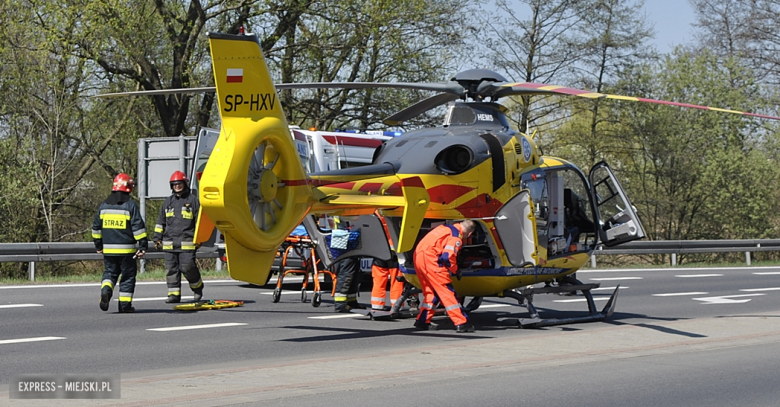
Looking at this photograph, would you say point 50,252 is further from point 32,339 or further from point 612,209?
point 612,209

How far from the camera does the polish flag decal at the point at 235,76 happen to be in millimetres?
9180

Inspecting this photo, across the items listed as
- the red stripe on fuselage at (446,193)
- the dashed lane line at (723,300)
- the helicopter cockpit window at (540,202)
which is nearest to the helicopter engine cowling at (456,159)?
the red stripe on fuselage at (446,193)

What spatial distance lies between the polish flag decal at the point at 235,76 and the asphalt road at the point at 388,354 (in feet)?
9.44

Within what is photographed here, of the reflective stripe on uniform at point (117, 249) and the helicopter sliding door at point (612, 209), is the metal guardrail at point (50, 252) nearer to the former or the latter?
the reflective stripe on uniform at point (117, 249)

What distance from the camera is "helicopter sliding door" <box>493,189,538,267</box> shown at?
11.8 m

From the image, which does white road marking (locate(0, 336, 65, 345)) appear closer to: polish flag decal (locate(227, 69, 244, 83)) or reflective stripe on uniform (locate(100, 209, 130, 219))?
reflective stripe on uniform (locate(100, 209, 130, 219))

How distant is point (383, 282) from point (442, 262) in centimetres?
194

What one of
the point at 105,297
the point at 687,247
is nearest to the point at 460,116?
the point at 105,297

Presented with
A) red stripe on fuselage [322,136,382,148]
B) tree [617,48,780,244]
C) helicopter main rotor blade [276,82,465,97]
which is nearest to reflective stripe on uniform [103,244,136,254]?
helicopter main rotor blade [276,82,465,97]

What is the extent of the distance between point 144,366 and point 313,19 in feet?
69.8

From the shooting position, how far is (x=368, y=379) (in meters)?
8.16

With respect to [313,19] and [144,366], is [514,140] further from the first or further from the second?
[313,19]

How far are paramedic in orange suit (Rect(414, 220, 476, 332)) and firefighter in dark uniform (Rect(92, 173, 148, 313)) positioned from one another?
13.8ft

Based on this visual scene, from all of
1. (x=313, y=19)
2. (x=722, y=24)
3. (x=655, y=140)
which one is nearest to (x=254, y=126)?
(x=313, y=19)
